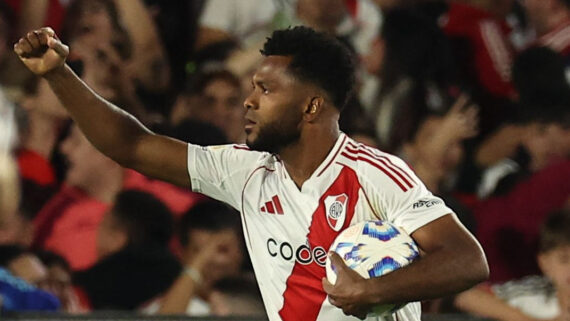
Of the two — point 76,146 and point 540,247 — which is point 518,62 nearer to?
point 540,247

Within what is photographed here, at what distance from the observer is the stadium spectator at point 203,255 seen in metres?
5.96

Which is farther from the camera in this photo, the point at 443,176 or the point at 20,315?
the point at 443,176

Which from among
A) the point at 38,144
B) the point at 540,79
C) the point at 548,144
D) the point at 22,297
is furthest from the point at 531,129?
the point at 22,297

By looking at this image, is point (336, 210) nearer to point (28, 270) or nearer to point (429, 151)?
point (28, 270)

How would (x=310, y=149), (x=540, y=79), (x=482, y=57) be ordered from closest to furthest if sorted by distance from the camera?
(x=310, y=149), (x=540, y=79), (x=482, y=57)

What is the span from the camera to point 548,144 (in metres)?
6.88

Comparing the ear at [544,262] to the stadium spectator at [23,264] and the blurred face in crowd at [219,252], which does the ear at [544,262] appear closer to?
the blurred face in crowd at [219,252]

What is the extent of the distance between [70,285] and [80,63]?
131 centimetres

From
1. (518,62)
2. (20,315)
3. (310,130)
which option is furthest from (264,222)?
(518,62)

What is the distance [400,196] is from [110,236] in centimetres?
251

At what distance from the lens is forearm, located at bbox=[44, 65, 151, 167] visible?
4.21 metres

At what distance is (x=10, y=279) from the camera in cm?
582

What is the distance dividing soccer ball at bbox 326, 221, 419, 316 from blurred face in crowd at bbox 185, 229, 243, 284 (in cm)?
231

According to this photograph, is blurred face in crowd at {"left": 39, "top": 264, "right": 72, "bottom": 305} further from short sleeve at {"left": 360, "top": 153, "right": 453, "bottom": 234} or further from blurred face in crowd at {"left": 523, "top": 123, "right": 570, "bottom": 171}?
blurred face in crowd at {"left": 523, "top": 123, "right": 570, "bottom": 171}
